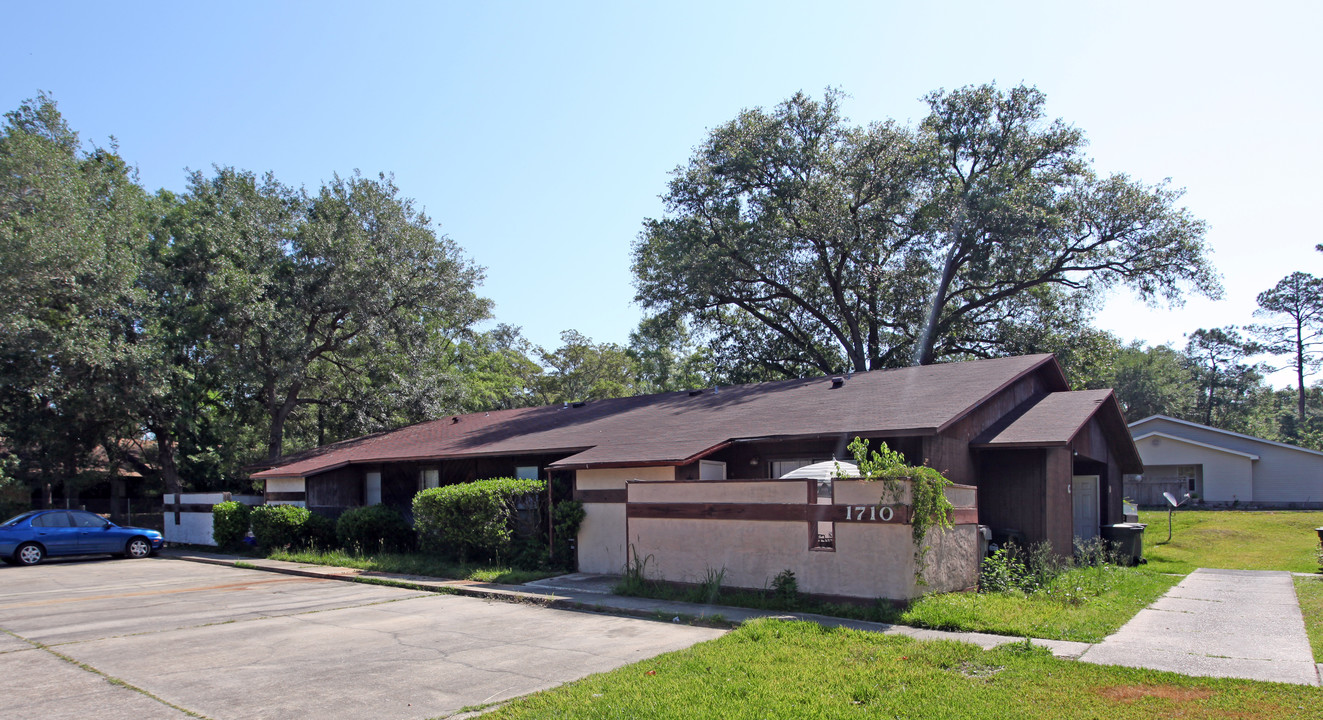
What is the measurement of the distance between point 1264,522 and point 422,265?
3203cm

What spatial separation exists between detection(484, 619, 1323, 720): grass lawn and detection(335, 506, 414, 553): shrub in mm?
12902

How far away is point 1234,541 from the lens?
25266 millimetres

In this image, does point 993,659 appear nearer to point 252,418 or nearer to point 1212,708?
point 1212,708

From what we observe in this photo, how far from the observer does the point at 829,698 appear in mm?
6906

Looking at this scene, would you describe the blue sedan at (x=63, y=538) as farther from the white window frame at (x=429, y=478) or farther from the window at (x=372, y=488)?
the white window frame at (x=429, y=478)

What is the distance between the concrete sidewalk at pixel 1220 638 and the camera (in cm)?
816

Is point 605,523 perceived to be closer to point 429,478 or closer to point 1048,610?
point 1048,610

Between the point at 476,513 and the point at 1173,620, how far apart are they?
39.1ft

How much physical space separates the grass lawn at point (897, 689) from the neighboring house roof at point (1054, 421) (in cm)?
724

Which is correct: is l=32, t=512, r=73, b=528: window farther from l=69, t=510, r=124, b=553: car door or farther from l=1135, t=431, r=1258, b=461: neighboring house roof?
l=1135, t=431, r=1258, b=461: neighboring house roof

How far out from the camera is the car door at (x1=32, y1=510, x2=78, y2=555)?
21.1 m

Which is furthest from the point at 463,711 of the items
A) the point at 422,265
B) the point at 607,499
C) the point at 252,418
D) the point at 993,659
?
the point at 252,418

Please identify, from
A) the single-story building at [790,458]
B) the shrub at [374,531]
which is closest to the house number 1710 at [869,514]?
the single-story building at [790,458]

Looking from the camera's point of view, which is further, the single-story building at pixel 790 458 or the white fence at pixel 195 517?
the white fence at pixel 195 517
